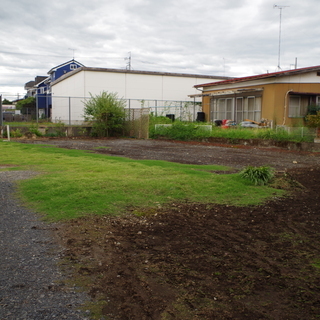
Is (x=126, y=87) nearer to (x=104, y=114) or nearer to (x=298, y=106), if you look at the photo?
(x=104, y=114)

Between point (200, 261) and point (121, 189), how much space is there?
3.45 meters

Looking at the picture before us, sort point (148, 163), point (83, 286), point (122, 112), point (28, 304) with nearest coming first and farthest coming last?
point (28, 304) < point (83, 286) < point (148, 163) < point (122, 112)

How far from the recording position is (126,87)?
3725 cm

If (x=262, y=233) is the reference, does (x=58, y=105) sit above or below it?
above

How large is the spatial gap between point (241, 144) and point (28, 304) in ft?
55.4

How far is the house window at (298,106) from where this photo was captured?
23094 millimetres

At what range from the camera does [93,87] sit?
35.6 m

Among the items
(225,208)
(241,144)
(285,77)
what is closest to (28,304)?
(225,208)

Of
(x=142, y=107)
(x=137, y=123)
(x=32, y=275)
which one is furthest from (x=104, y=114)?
(x=32, y=275)

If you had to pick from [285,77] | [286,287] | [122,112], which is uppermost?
[285,77]

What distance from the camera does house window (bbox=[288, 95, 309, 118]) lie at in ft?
75.8

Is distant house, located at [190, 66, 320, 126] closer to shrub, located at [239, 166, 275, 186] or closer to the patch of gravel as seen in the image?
shrub, located at [239, 166, 275, 186]

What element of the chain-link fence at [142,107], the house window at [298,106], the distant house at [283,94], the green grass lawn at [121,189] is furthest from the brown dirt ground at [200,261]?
the chain-link fence at [142,107]

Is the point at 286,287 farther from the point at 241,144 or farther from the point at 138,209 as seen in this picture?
the point at 241,144
